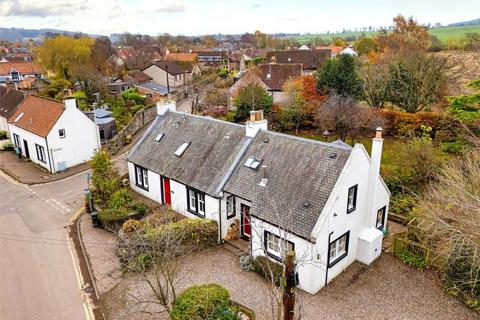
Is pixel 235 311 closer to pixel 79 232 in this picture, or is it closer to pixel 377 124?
pixel 79 232

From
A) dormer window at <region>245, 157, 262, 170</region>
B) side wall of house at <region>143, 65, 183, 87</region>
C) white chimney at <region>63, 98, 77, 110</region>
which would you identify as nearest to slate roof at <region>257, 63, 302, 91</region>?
white chimney at <region>63, 98, 77, 110</region>

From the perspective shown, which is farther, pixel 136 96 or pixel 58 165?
pixel 136 96

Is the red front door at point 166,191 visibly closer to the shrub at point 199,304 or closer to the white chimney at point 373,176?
the shrub at point 199,304

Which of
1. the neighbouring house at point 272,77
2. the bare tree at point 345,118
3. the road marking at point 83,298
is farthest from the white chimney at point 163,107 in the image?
the neighbouring house at point 272,77

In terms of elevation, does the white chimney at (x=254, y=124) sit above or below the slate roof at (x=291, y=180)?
above

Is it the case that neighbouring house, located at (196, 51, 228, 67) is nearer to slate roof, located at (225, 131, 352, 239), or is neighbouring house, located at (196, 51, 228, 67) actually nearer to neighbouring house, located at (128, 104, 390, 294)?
neighbouring house, located at (128, 104, 390, 294)

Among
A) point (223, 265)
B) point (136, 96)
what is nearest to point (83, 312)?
point (223, 265)

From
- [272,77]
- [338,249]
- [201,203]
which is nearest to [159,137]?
[201,203]
